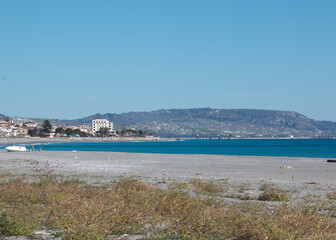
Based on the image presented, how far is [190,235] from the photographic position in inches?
280

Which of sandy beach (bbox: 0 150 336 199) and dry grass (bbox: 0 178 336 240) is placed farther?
sandy beach (bbox: 0 150 336 199)

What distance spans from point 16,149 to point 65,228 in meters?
56.9

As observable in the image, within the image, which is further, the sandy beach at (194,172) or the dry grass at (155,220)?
the sandy beach at (194,172)

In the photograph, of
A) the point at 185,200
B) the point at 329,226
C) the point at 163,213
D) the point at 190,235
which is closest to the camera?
the point at 190,235

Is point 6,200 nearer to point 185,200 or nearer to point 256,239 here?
point 185,200

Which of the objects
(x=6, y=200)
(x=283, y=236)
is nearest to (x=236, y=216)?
(x=283, y=236)

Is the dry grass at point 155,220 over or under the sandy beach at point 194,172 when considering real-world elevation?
over

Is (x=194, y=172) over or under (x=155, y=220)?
under

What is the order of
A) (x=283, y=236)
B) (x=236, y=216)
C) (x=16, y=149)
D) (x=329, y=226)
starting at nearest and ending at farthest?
(x=283, y=236) < (x=329, y=226) < (x=236, y=216) < (x=16, y=149)

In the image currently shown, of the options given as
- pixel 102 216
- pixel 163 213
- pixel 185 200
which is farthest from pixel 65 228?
pixel 185 200

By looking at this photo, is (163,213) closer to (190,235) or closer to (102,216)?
(102,216)

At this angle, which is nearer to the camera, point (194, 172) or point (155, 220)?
point (155, 220)

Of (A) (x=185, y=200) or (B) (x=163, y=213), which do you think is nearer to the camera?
(B) (x=163, y=213)

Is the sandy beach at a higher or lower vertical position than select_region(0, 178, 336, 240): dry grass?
lower
